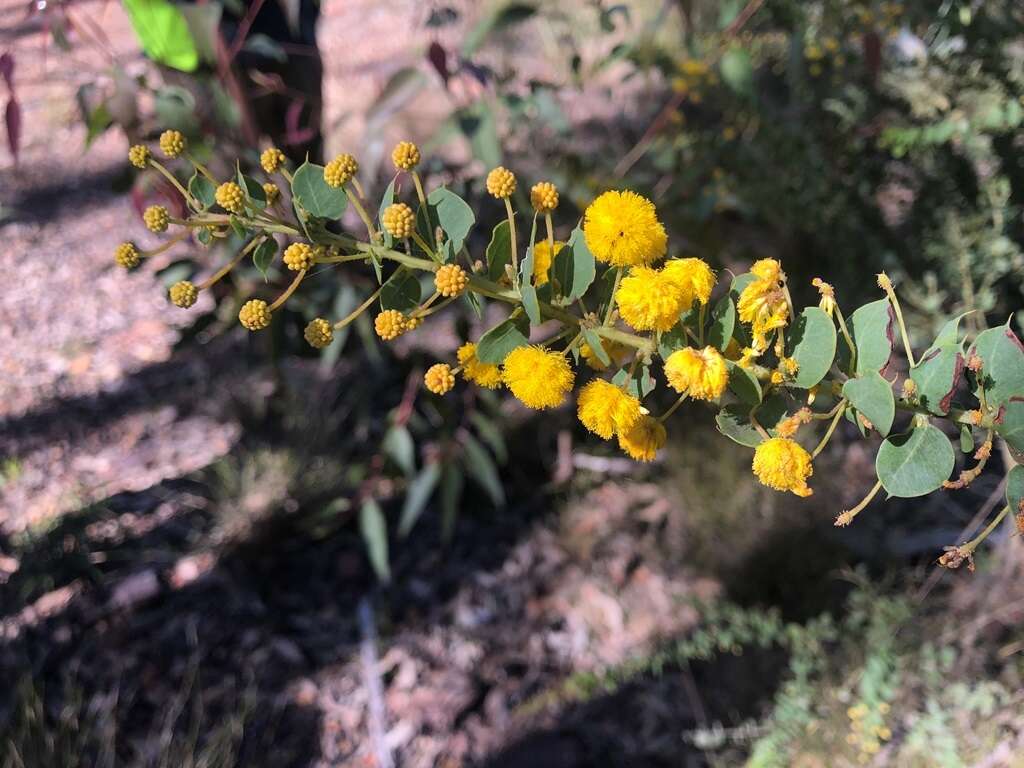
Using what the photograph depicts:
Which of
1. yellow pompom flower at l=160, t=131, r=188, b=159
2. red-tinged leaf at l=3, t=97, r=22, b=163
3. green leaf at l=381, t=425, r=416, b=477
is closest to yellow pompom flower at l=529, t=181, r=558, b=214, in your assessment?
yellow pompom flower at l=160, t=131, r=188, b=159

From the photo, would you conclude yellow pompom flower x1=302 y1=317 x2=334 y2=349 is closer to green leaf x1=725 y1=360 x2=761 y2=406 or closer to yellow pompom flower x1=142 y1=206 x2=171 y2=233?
yellow pompom flower x1=142 y1=206 x2=171 y2=233

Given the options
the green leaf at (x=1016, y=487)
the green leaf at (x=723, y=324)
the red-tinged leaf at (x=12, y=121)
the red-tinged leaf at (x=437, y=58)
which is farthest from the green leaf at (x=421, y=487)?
the green leaf at (x=1016, y=487)

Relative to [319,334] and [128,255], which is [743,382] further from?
[128,255]

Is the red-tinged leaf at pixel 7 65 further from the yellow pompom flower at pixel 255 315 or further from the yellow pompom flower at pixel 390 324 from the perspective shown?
the yellow pompom flower at pixel 390 324

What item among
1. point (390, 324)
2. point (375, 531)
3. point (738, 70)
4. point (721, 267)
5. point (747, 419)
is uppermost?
point (390, 324)

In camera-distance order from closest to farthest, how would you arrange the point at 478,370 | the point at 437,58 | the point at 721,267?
the point at 478,370
the point at 437,58
the point at 721,267

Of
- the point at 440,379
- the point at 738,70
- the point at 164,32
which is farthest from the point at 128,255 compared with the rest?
A: the point at 738,70

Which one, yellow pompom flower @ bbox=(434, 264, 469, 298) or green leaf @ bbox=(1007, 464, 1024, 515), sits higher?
yellow pompom flower @ bbox=(434, 264, 469, 298)
